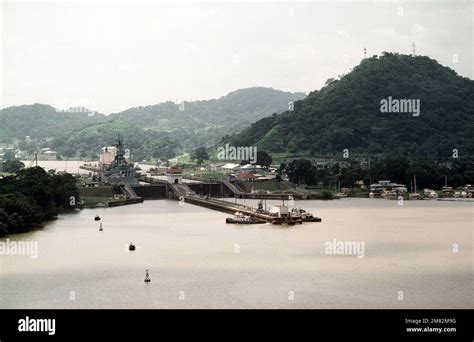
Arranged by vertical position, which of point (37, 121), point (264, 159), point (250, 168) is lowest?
point (250, 168)

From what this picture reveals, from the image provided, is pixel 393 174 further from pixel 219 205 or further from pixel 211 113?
pixel 211 113

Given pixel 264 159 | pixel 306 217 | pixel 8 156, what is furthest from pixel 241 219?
pixel 8 156

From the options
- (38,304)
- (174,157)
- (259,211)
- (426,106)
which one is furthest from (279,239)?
(174,157)

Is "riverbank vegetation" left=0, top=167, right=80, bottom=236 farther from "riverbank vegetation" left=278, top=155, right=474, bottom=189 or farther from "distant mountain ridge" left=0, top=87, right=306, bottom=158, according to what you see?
"distant mountain ridge" left=0, top=87, right=306, bottom=158

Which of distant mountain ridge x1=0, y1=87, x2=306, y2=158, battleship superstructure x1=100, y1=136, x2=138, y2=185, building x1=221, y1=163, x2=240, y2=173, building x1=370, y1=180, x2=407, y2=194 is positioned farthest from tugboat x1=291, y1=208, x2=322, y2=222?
distant mountain ridge x1=0, y1=87, x2=306, y2=158
